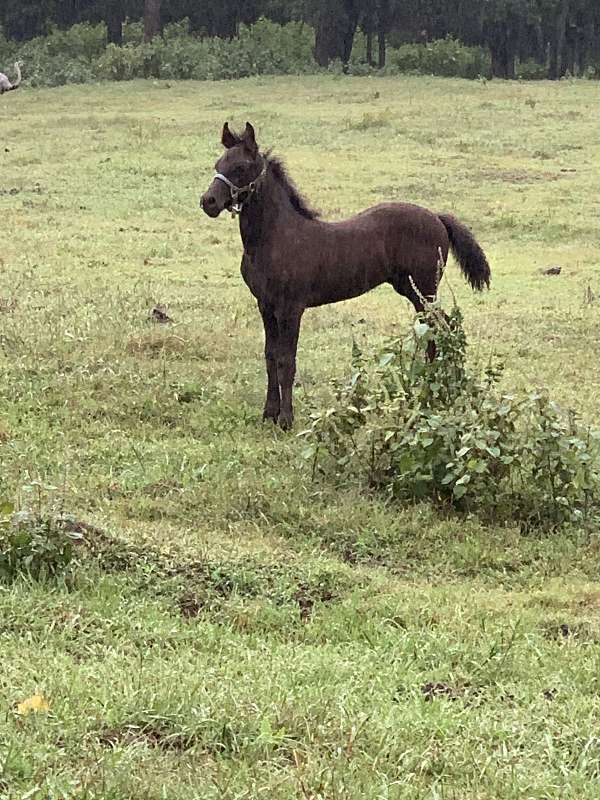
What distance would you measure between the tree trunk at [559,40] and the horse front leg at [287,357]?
109 ft

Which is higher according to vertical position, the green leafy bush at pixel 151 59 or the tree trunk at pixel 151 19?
the tree trunk at pixel 151 19

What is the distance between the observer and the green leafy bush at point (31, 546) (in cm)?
484

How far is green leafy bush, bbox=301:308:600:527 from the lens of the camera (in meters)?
6.05

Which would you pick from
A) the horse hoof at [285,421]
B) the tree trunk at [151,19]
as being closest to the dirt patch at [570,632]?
the horse hoof at [285,421]

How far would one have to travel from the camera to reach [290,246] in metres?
7.26

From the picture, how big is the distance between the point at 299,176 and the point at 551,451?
12.5 meters

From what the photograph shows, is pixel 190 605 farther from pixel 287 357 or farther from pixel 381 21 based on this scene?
pixel 381 21

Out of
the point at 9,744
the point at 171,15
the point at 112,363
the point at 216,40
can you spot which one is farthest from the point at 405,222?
the point at 171,15

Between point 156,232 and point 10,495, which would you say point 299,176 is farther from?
point 10,495

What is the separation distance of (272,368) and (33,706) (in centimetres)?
416

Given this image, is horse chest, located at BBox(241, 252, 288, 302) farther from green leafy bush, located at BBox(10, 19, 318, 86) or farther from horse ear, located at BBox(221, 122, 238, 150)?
green leafy bush, located at BBox(10, 19, 318, 86)

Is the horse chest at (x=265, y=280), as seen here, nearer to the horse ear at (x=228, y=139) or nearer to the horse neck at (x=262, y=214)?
the horse neck at (x=262, y=214)

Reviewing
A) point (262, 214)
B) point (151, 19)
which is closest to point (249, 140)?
point (262, 214)

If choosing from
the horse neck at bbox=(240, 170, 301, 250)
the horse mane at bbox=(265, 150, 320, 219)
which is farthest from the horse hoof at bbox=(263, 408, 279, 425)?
the horse mane at bbox=(265, 150, 320, 219)
